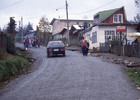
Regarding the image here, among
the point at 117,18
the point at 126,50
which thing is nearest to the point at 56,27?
the point at 117,18

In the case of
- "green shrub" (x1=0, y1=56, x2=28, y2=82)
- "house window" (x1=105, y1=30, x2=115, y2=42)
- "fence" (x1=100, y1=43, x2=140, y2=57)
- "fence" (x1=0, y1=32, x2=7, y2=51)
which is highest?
"house window" (x1=105, y1=30, x2=115, y2=42)

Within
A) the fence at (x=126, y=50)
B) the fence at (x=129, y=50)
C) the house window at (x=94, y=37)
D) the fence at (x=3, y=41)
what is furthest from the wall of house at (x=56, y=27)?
the fence at (x=3, y=41)

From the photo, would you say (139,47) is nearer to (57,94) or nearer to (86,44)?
(86,44)

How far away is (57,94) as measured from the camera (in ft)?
23.2

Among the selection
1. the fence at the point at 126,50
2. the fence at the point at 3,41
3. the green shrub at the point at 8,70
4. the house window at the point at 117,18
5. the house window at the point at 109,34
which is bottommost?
the green shrub at the point at 8,70

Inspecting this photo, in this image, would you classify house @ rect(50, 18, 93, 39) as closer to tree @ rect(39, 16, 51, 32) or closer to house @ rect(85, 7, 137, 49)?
tree @ rect(39, 16, 51, 32)

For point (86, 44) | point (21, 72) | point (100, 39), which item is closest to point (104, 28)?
point (100, 39)

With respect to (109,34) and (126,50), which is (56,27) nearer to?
(109,34)

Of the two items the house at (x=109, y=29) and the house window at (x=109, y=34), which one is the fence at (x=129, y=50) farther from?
the house window at (x=109, y=34)

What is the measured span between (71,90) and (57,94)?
641 millimetres

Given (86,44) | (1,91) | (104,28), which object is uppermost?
(104,28)

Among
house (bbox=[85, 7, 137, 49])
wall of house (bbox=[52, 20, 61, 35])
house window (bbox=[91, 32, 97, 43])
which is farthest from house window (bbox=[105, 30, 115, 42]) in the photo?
wall of house (bbox=[52, 20, 61, 35])

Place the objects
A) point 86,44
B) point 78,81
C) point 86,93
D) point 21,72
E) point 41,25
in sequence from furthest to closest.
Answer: point 41,25
point 86,44
point 21,72
point 78,81
point 86,93

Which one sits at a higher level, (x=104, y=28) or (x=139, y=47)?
(x=104, y=28)
